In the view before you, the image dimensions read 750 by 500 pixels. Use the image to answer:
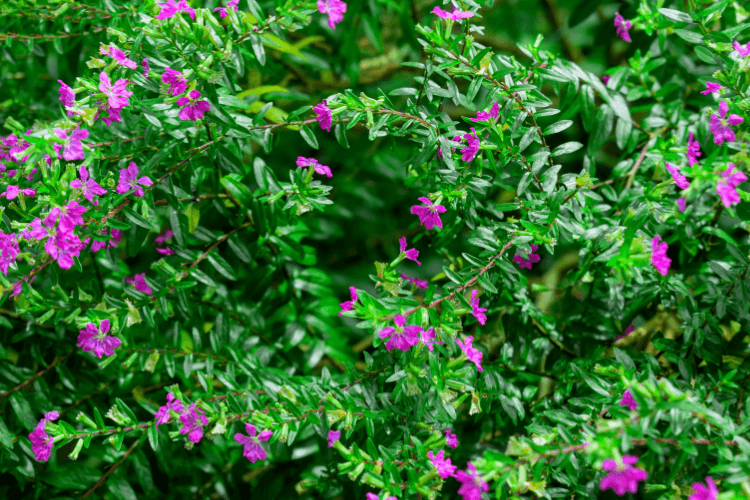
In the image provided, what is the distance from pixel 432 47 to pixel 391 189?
40.3 inches

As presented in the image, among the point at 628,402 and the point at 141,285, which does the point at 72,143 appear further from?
the point at 628,402

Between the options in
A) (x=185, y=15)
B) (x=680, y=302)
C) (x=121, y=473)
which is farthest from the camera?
(x=121, y=473)

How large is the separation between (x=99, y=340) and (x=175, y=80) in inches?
20.3

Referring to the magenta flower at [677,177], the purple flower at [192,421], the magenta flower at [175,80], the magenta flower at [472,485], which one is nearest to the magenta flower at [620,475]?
the magenta flower at [472,485]

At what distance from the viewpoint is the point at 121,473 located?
1.28 meters

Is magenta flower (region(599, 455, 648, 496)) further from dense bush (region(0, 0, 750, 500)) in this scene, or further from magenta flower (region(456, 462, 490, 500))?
magenta flower (region(456, 462, 490, 500))

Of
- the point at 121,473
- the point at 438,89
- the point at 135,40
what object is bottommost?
the point at 121,473

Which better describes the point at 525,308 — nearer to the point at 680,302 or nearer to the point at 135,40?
the point at 680,302

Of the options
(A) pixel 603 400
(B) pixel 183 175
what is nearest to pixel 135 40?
(B) pixel 183 175

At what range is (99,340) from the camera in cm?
108

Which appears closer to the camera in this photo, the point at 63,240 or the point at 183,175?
the point at 63,240

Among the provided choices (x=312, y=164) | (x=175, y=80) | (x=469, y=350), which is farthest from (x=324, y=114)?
(x=469, y=350)

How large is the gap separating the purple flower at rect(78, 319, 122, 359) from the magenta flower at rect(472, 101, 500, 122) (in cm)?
79

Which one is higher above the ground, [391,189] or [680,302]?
[680,302]
